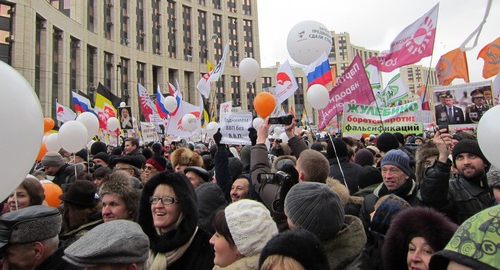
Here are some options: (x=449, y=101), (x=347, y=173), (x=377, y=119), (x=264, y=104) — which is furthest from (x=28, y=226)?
(x=377, y=119)

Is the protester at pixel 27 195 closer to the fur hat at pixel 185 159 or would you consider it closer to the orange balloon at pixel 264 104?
the fur hat at pixel 185 159

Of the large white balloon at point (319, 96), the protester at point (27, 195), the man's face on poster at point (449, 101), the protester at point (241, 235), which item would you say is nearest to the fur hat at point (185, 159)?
the protester at point (27, 195)

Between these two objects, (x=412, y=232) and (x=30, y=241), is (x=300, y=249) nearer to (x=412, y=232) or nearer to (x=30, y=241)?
(x=412, y=232)

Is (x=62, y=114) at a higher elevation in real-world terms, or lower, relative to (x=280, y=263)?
higher

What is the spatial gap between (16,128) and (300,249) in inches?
55.1

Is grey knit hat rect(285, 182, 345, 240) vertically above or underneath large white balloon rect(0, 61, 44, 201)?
underneath

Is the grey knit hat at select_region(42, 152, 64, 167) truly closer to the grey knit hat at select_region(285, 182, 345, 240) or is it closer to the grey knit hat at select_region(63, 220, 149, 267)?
the grey knit hat at select_region(63, 220, 149, 267)

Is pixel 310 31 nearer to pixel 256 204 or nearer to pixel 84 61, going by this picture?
pixel 256 204

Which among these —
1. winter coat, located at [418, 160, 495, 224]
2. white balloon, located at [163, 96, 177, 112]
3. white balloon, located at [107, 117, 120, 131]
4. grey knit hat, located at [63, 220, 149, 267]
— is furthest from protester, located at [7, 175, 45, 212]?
white balloon, located at [163, 96, 177, 112]

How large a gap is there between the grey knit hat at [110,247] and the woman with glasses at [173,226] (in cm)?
45

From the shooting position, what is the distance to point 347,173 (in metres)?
4.58

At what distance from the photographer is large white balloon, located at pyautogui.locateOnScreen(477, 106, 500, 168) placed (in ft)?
5.38

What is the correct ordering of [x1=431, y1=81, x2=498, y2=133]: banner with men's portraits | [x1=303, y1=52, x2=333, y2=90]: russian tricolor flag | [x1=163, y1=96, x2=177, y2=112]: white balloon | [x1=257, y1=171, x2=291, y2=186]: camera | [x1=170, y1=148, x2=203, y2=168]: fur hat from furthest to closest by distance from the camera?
[x1=163, y1=96, x2=177, y2=112]: white balloon → [x1=303, y1=52, x2=333, y2=90]: russian tricolor flag → [x1=431, y1=81, x2=498, y2=133]: banner with men's portraits → [x1=170, y1=148, x2=203, y2=168]: fur hat → [x1=257, y1=171, x2=291, y2=186]: camera

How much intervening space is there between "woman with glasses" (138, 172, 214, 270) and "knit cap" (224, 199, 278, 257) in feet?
1.42
